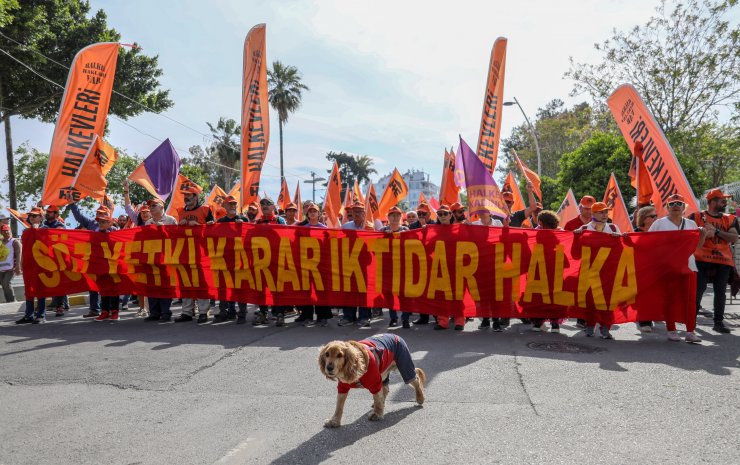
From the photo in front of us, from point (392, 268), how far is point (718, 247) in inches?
186

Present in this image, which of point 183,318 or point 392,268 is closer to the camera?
point 392,268

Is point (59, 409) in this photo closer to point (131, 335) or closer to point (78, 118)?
point (131, 335)

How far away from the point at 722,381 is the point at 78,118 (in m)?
10.7

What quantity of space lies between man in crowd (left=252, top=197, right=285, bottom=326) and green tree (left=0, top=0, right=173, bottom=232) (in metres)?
17.0

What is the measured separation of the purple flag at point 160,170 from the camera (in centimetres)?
954

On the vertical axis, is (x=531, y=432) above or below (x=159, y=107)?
below

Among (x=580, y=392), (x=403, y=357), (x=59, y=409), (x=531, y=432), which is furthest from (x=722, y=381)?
(x=59, y=409)

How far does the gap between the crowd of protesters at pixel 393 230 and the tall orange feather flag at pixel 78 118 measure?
491 mm

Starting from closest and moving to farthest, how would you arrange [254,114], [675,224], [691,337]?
1. [691,337]
2. [675,224]
3. [254,114]

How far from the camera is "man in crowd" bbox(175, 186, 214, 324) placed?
8.54m

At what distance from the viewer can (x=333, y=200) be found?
40.4ft

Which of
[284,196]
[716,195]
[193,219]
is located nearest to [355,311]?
[193,219]

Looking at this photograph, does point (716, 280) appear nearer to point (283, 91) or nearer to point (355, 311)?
point (355, 311)

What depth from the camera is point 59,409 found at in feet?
14.0
